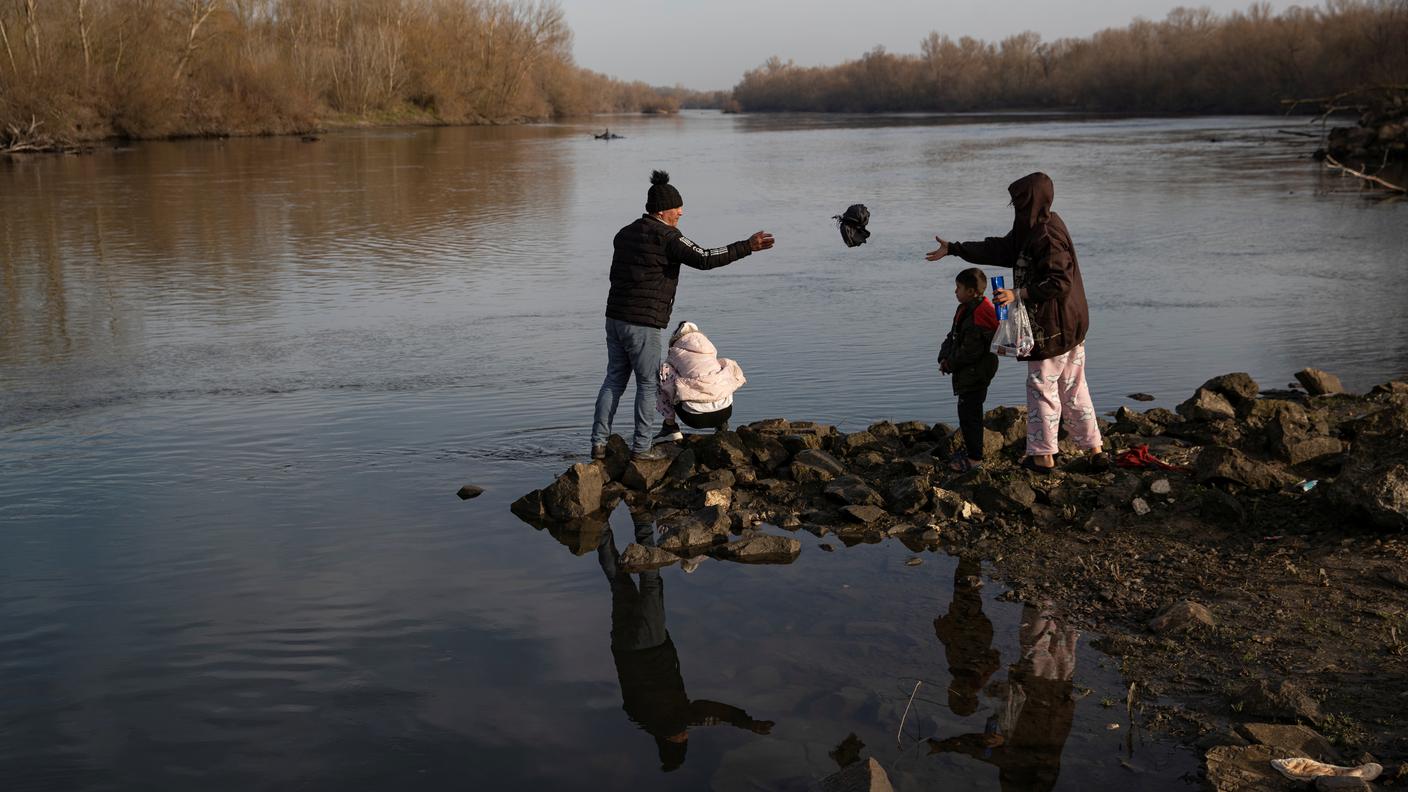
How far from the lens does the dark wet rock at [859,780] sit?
153 inches

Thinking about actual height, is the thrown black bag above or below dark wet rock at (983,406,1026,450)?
above

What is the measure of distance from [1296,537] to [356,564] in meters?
4.73

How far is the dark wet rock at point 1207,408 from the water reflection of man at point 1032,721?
128 inches

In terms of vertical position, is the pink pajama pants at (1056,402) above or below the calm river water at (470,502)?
above

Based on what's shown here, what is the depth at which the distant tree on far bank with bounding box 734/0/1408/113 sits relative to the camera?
2569 inches

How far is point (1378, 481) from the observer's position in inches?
223

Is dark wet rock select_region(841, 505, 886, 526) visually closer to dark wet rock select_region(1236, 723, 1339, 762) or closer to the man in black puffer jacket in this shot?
the man in black puffer jacket

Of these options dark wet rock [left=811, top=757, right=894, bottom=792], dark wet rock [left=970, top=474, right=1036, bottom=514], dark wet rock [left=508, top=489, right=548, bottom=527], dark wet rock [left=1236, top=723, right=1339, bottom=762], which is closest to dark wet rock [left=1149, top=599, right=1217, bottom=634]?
dark wet rock [left=1236, top=723, right=1339, bottom=762]

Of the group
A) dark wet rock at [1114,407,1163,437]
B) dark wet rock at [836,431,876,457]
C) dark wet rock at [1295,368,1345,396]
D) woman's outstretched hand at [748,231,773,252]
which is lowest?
dark wet rock at [836,431,876,457]

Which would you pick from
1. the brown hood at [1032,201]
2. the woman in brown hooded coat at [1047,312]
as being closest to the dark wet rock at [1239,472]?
the woman in brown hooded coat at [1047,312]

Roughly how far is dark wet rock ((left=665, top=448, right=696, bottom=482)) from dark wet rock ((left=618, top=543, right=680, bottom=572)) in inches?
48.4

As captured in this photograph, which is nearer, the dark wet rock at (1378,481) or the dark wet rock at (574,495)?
the dark wet rock at (1378,481)

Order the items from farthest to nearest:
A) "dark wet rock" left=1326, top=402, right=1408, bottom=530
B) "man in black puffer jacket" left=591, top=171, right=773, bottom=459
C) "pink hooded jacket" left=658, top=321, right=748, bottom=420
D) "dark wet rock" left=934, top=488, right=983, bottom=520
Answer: "pink hooded jacket" left=658, top=321, right=748, bottom=420 → "man in black puffer jacket" left=591, top=171, right=773, bottom=459 → "dark wet rock" left=934, top=488, right=983, bottom=520 → "dark wet rock" left=1326, top=402, right=1408, bottom=530

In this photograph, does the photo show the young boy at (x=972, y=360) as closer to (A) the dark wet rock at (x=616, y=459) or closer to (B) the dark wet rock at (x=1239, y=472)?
(B) the dark wet rock at (x=1239, y=472)
